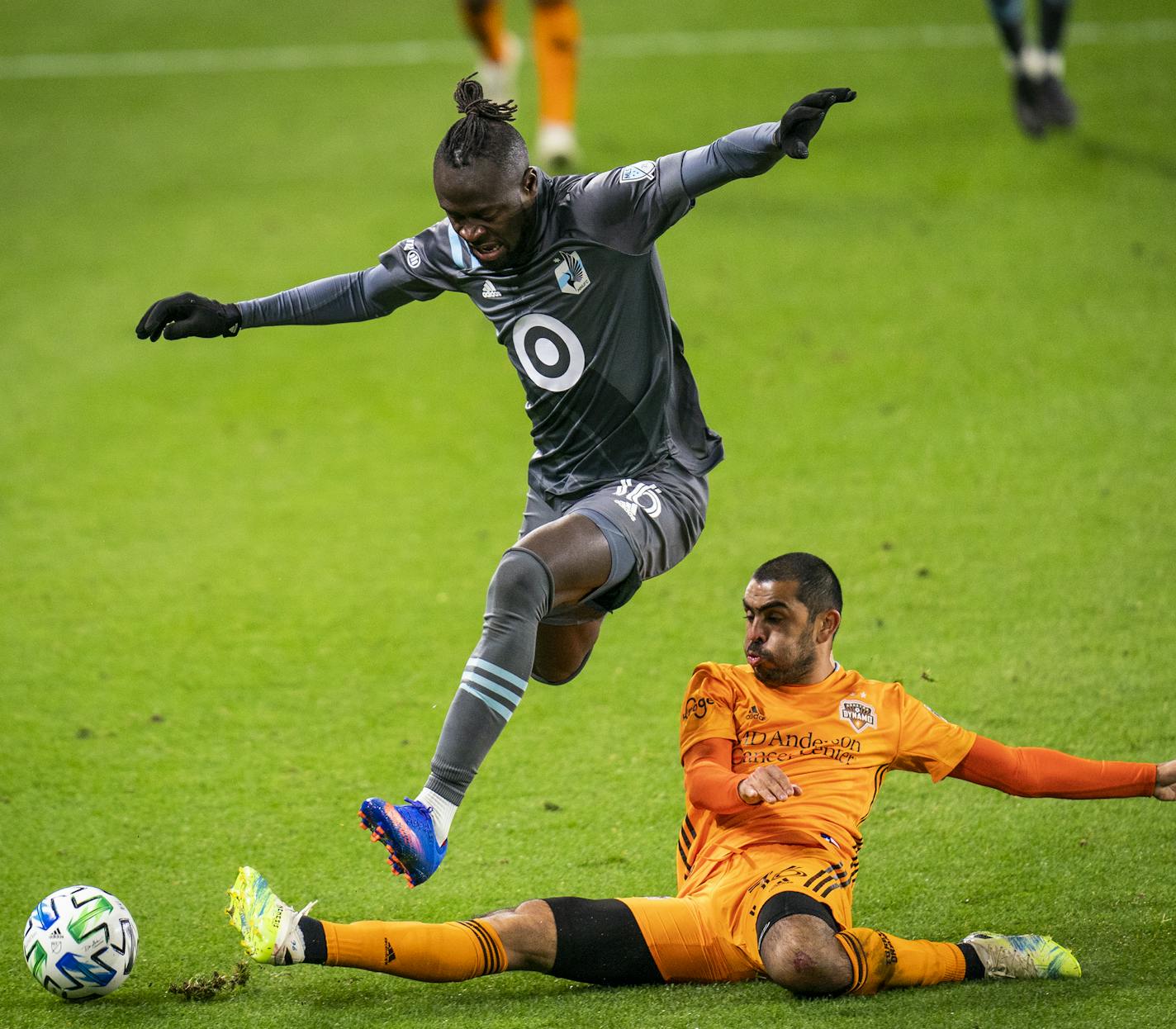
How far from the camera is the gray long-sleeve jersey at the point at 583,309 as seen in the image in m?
4.00

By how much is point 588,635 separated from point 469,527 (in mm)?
3087

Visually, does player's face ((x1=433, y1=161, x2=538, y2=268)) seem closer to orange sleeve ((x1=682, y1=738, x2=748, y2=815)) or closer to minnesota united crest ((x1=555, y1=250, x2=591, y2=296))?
minnesota united crest ((x1=555, y1=250, x2=591, y2=296))

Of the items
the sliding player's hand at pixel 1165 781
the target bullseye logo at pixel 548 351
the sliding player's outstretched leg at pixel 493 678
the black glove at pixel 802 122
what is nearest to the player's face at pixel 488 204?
the target bullseye logo at pixel 548 351

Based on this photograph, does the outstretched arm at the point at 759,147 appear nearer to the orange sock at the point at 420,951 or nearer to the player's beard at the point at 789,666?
the player's beard at the point at 789,666

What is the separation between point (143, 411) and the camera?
9.18m

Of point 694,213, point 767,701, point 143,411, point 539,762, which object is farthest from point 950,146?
point 767,701

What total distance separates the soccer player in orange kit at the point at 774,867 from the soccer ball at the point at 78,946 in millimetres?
422

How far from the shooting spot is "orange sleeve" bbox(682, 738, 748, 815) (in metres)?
4.00

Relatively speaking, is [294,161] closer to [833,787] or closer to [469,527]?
[469,527]

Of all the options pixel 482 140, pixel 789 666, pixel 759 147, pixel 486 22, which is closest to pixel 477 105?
pixel 482 140

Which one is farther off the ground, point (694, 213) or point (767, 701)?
point (694, 213)

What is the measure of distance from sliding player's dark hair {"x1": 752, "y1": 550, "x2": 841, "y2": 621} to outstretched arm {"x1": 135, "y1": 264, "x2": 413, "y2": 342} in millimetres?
1312

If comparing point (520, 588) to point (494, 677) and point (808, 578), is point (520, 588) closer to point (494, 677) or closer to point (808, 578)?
point (494, 677)

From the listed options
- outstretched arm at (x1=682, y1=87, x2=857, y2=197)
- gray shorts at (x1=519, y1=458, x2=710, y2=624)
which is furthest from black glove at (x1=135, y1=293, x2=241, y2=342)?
outstretched arm at (x1=682, y1=87, x2=857, y2=197)
